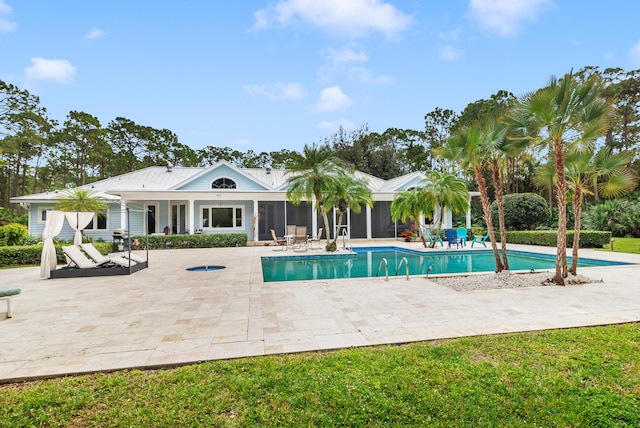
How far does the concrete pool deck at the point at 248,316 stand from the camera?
3.97m

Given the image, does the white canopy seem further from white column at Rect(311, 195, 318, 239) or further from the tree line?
the tree line

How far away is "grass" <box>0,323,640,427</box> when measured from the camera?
265cm

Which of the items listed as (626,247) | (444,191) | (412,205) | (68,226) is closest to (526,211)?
(626,247)

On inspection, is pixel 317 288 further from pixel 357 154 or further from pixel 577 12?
pixel 357 154

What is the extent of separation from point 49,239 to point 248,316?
7242mm

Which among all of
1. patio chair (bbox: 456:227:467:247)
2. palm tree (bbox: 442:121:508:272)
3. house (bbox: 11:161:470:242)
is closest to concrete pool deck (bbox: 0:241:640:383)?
palm tree (bbox: 442:121:508:272)

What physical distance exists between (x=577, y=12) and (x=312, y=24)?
948cm

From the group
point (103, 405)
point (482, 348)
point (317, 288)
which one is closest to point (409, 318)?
point (482, 348)

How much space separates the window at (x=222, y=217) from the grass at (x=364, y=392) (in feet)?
59.8

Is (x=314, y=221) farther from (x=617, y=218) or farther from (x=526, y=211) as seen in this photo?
(x=617, y=218)

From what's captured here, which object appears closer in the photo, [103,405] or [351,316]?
[103,405]

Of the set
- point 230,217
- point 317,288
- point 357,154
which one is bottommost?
point 317,288

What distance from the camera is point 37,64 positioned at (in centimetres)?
1872

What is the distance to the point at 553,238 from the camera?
54.9 feet
